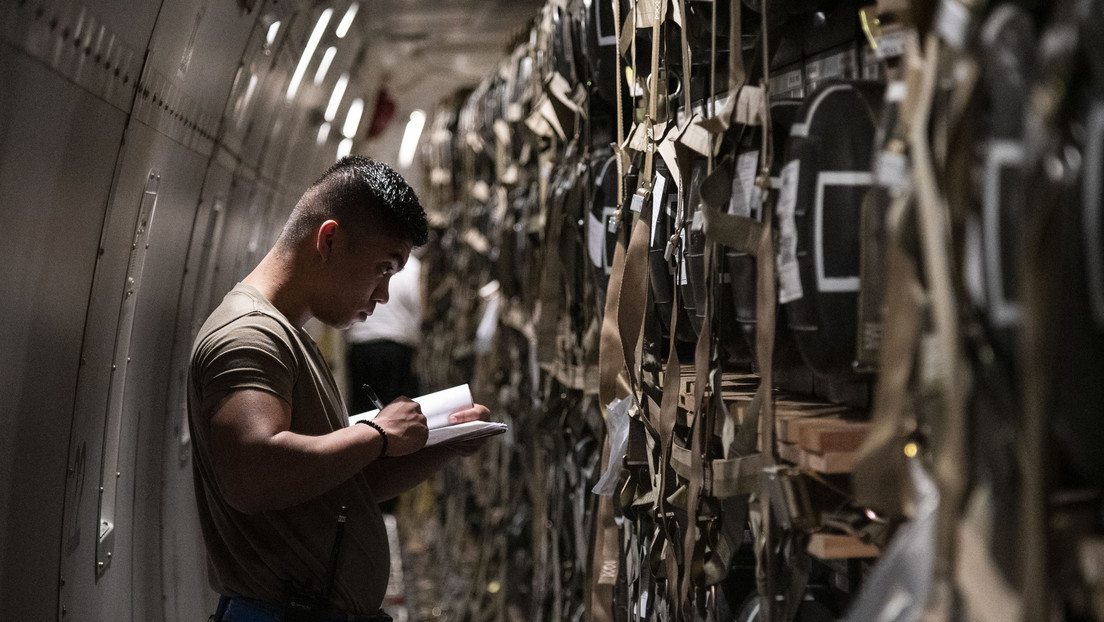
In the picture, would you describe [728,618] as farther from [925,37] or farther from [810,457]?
[925,37]

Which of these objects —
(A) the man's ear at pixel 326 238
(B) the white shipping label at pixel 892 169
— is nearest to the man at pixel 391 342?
(A) the man's ear at pixel 326 238

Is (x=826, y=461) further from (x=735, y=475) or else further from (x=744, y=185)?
(x=744, y=185)

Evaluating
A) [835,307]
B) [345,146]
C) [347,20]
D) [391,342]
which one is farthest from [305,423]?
[345,146]

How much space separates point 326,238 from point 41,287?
1.67 ft

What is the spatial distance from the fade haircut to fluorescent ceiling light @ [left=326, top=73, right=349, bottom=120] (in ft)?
10.8

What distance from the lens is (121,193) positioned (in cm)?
209

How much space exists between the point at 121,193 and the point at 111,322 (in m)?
0.31

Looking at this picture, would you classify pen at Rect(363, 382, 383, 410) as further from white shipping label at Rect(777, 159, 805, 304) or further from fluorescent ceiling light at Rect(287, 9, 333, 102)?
fluorescent ceiling light at Rect(287, 9, 333, 102)

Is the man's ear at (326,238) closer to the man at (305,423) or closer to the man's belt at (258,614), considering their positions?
the man at (305,423)

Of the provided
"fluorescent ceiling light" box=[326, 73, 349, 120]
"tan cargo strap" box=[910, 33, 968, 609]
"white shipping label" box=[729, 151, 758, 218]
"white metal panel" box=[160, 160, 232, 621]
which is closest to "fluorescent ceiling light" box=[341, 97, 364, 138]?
"fluorescent ceiling light" box=[326, 73, 349, 120]

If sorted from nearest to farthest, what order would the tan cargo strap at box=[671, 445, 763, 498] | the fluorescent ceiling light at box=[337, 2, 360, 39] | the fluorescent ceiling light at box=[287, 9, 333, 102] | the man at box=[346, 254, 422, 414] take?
the tan cargo strap at box=[671, 445, 763, 498] < the fluorescent ceiling light at box=[287, 9, 333, 102] < the fluorescent ceiling light at box=[337, 2, 360, 39] < the man at box=[346, 254, 422, 414]

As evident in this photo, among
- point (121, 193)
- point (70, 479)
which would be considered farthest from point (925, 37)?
point (70, 479)

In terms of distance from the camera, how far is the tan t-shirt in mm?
1708

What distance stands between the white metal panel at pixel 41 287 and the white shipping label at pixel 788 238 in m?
1.14
